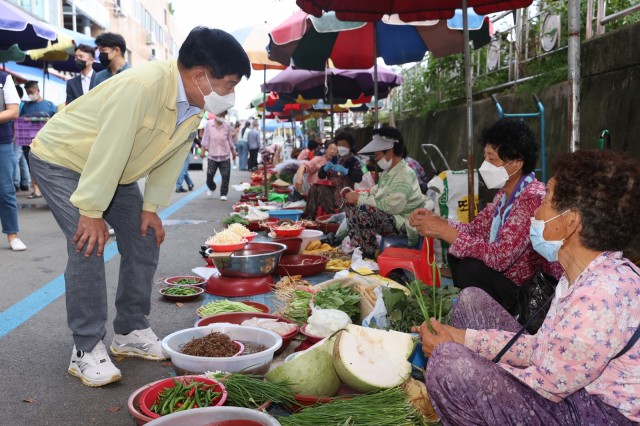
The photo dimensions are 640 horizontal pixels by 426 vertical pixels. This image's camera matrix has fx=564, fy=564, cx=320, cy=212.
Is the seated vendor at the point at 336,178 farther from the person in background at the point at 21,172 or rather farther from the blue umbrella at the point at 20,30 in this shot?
the person in background at the point at 21,172

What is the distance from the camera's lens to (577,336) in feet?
5.80

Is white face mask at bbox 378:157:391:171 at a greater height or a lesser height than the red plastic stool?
greater

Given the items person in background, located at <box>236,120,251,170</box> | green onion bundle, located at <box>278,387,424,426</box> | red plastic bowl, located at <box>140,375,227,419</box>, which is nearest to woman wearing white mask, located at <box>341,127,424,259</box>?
green onion bundle, located at <box>278,387,424,426</box>

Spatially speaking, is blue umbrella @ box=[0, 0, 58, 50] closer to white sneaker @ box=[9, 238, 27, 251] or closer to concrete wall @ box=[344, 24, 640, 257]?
white sneaker @ box=[9, 238, 27, 251]

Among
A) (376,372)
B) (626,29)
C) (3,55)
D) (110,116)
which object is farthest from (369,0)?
(3,55)

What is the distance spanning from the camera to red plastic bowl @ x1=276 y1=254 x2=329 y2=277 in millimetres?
5336

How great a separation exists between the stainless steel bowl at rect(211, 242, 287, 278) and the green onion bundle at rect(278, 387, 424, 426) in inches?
94.9

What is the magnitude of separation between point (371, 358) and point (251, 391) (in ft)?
1.92

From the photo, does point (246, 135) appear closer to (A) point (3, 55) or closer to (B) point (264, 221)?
(A) point (3, 55)

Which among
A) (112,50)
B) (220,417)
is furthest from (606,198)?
(112,50)

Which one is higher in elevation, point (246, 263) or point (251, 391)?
point (246, 263)

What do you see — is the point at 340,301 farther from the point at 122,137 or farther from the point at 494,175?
the point at 122,137

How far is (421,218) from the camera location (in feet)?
12.6

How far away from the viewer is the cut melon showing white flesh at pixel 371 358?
8.47 ft
